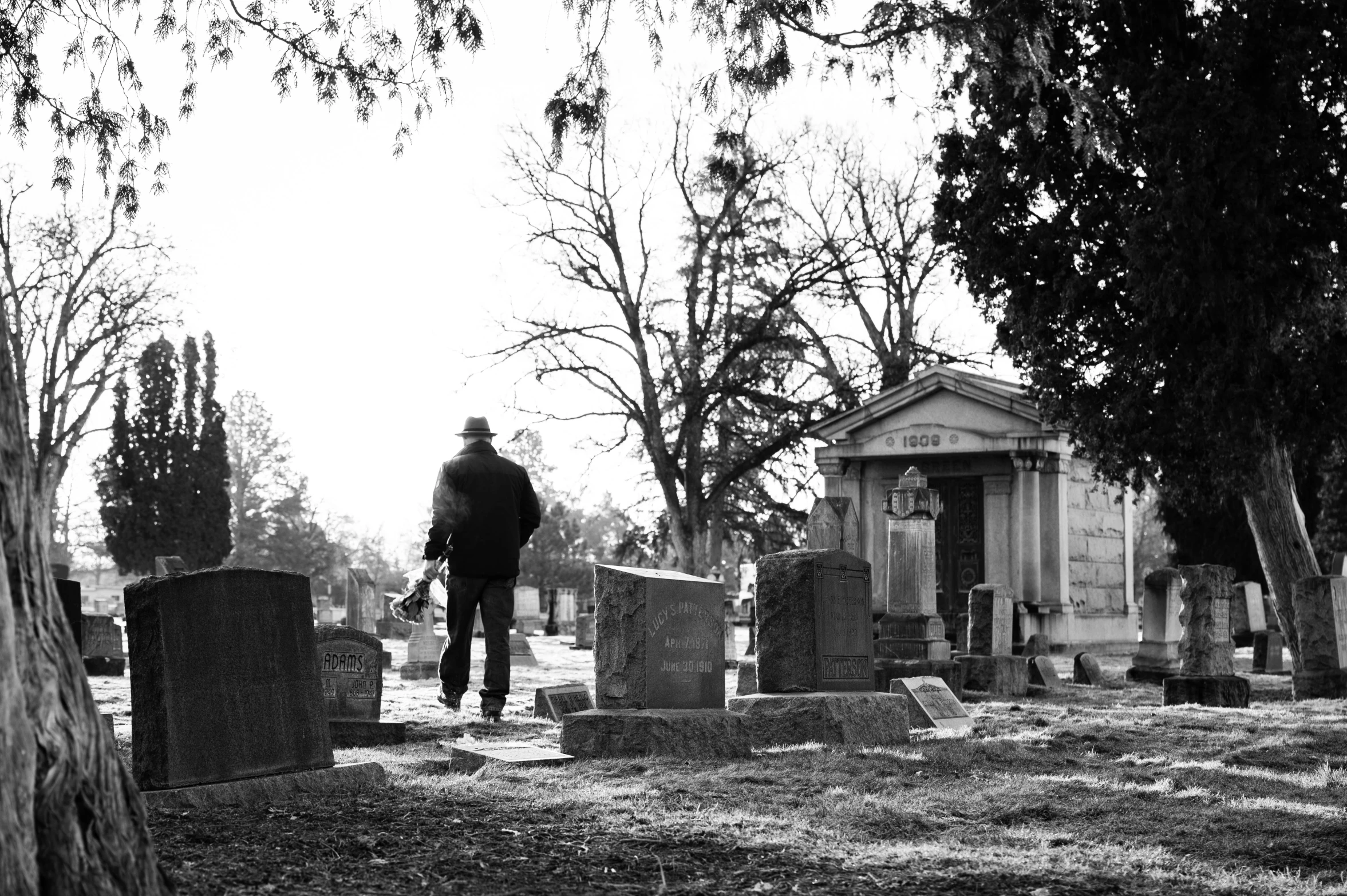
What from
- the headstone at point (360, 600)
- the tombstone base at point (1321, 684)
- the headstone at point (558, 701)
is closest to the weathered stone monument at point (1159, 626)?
the tombstone base at point (1321, 684)

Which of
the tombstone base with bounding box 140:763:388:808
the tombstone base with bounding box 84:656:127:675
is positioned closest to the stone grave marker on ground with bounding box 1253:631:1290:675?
the tombstone base with bounding box 84:656:127:675

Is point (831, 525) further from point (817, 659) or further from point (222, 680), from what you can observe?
point (222, 680)

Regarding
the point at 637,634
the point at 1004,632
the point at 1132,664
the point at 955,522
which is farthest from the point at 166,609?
the point at 955,522

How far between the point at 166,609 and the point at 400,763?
1784 millimetres

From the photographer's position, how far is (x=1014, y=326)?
Result: 16484 millimetres

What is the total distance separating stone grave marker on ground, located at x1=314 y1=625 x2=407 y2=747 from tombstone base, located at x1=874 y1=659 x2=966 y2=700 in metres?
5.19

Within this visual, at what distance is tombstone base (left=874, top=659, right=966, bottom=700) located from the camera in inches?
496

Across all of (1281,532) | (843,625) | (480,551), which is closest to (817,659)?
(843,625)

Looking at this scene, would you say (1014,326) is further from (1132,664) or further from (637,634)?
(637,634)

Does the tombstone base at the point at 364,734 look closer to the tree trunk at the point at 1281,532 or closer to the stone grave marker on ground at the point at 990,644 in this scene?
the stone grave marker on ground at the point at 990,644

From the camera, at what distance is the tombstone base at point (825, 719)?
8719 millimetres

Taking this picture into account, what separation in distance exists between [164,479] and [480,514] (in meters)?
42.7

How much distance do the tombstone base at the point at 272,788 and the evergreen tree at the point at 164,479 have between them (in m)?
44.8

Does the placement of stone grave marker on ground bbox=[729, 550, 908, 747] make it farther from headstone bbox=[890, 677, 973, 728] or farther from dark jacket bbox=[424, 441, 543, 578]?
dark jacket bbox=[424, 441, 543, 578]
